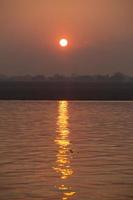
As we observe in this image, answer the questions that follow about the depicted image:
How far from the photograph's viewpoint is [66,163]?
Answer: 1984 centimetres

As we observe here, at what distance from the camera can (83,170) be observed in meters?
18.3

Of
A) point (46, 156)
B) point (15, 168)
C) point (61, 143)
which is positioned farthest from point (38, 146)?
point (15, 168)

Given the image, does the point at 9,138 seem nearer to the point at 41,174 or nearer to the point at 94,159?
the point at 94,159

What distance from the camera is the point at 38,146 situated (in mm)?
24484

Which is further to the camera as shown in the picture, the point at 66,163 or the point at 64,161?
the point at 64,161

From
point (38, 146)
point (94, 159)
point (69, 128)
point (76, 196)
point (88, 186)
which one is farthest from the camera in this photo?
point (69, 128)

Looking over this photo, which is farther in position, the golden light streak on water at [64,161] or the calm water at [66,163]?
the golden light streak on water at [64,161]

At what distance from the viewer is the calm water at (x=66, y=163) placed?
15.3 m

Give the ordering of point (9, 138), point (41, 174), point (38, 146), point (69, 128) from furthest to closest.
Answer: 1. point (69, 128)
2. point (9, 138)
3. point (38, 146)
4. point (41, 174)

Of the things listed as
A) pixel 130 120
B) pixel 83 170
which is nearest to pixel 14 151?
pixel 83 170

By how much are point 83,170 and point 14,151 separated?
4.87 metres

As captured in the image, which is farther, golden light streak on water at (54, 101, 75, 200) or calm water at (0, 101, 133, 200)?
golden light streak on water at (54, 101, 75, 200)

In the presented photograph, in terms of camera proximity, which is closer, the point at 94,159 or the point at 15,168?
the point at 15,168

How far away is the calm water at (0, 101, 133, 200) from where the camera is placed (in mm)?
15328
